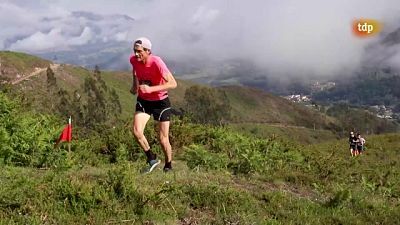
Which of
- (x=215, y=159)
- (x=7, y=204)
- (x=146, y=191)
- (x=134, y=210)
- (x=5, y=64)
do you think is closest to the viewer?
(x=7, y=204)

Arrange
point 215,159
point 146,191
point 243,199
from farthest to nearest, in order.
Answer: point 215,159
point 243,199
point 146,191

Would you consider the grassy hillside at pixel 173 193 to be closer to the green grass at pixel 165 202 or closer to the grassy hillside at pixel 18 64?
the green grass at pixel 165 202

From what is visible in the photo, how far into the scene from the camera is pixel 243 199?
263 inches

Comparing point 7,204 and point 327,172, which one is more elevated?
point 7,204

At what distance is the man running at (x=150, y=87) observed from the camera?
7848 mm

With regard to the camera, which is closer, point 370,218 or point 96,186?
point 96,186

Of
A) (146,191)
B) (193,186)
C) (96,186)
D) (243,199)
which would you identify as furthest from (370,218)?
(96,186)

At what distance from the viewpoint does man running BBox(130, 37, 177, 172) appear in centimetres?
785

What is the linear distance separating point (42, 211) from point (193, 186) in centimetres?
217

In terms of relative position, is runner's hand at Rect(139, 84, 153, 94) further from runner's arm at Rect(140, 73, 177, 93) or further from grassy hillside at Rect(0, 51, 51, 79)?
grassy hillside at Rect(0, 51, 51, 79)

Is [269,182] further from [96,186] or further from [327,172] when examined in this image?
[96,186]

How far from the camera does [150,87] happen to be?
7816 millimetres

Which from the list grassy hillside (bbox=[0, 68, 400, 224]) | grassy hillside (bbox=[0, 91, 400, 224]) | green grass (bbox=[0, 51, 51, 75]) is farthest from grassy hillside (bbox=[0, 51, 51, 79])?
grassy hillside (bbox=[0, 91, 400, 224])

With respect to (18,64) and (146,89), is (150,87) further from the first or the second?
(18,64)
